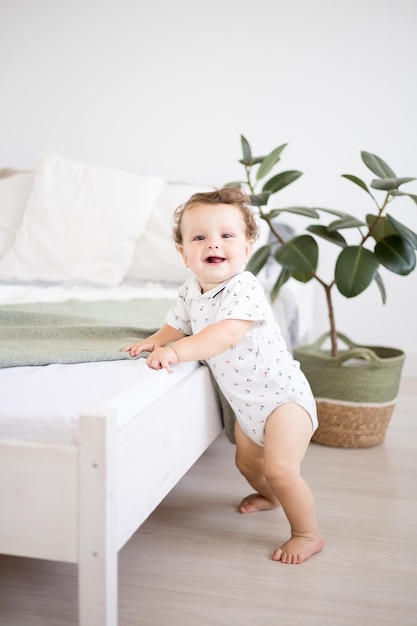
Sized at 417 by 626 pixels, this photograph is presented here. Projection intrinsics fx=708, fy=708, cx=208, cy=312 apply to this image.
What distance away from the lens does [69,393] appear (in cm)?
109

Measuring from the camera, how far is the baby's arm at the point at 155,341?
4.58ft

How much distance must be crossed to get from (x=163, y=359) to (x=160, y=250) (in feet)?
4.17

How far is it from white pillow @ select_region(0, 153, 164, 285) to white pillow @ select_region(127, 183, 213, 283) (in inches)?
1.3

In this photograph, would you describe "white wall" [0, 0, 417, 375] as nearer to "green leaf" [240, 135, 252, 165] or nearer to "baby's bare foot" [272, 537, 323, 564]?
"green leaf" [240, 135, 252, 165]

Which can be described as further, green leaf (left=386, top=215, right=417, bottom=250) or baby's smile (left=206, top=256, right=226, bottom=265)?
green leaf (left=386, top=215, right=417, bottom=250)

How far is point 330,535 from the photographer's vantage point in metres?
1.49

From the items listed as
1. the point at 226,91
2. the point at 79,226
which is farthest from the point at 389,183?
the point at 226,91

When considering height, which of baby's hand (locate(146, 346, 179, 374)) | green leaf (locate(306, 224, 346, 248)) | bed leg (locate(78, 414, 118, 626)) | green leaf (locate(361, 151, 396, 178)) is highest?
green leaf (locate(361, 151, 396, 178))

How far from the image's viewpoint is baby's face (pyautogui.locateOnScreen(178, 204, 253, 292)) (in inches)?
55.2

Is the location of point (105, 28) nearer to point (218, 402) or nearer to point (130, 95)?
point (130, 95)

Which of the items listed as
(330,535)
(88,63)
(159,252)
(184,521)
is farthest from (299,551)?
(88,63)

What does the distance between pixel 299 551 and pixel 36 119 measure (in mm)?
2422

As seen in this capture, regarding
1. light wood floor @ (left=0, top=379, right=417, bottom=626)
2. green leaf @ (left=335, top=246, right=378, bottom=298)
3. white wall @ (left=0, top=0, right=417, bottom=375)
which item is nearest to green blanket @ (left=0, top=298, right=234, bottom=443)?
light wood floor @ (left=0, top=379, right=417, bottom=626)

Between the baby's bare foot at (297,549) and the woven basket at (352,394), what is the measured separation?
2.27ft
